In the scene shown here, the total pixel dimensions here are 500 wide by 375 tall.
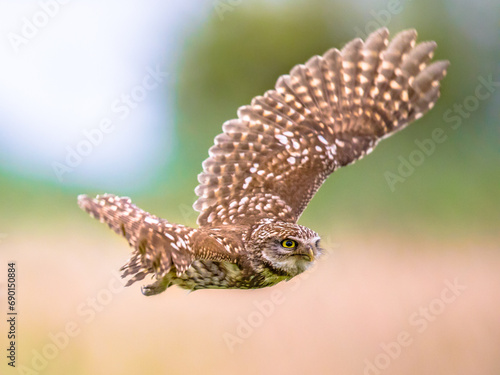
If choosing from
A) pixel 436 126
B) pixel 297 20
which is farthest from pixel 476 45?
pixel 297 20

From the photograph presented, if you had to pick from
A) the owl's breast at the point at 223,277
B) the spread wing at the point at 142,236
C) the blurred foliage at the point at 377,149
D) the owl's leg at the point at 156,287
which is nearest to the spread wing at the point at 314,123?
the owl's breast at the point at 223,277

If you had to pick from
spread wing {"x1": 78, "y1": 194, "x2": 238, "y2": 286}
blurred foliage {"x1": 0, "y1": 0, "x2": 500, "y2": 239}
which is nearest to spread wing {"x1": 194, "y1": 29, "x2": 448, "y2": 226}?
spread wing {"x1": 78, "y1": 194, "x2": 238, "y2": 286}

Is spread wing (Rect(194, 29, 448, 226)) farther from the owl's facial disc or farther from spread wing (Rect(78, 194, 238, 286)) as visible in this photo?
spread wing (Rect(78, 194, 238, 286))

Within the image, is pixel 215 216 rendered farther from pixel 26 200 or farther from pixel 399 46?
pixel 26 200

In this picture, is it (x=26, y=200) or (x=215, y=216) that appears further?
(x=26, y=200)

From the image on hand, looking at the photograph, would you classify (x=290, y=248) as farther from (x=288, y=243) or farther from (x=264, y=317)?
(x=264, y=317)

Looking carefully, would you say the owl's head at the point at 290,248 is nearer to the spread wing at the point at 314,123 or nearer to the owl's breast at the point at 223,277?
the owl's breast at the point at 223,277

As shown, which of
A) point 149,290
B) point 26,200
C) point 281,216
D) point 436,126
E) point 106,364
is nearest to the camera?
point 149,290

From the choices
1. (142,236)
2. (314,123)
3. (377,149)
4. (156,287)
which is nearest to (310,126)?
(314,123)
